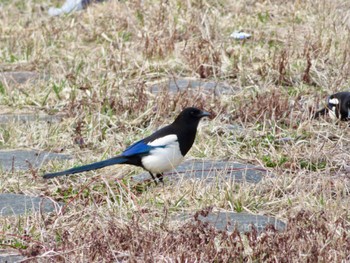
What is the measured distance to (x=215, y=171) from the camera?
6.62 metres

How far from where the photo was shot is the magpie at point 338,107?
7.77 meters

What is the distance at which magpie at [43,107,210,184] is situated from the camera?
663 centimetres

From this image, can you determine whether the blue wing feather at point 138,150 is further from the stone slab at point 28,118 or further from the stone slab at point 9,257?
the stone slab at point 9,257

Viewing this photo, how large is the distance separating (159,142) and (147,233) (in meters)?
1.71

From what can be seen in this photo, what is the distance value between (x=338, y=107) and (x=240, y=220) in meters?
2.35

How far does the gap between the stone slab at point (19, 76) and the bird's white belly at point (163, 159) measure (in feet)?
8.84

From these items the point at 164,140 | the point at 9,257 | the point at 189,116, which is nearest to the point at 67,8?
the point at 189,116

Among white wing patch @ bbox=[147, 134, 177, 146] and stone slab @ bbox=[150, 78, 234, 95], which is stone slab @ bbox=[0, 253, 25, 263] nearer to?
white wing patch @ bbox=[147, 134, 177, 146]

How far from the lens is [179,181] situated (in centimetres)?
632

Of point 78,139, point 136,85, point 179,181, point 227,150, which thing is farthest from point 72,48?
point 179,181

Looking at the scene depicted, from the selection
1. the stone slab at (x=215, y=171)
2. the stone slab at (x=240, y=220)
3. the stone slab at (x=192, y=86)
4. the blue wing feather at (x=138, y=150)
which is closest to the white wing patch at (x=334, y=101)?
the stone slab at (x=192, y=86)

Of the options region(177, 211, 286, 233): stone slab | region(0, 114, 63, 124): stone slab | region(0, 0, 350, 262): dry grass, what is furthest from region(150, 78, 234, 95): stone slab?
region(177, 211, 286, 233): stone slab

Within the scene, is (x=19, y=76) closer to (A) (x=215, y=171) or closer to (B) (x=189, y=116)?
(B) (x=189, y=116)

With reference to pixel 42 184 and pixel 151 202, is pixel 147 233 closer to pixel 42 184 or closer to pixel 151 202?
pixel 151 202
